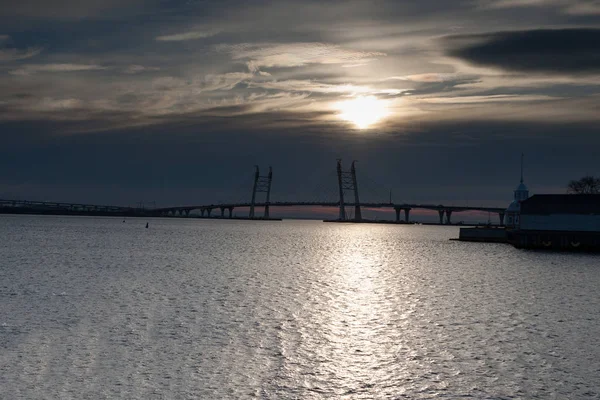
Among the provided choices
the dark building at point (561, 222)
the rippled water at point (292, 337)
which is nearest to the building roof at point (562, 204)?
the dark building at point (561, 222)

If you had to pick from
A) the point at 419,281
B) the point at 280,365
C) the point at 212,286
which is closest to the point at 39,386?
the point at 280,365

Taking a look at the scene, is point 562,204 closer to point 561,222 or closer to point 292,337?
point 561,222

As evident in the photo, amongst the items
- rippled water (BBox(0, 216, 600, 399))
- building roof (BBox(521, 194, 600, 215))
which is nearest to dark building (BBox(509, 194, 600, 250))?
building roof (BBox(521, 194, 600, 215))

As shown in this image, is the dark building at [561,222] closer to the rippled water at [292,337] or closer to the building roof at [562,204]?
the building roof at [562,204]

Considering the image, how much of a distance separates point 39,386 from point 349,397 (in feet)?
28.3

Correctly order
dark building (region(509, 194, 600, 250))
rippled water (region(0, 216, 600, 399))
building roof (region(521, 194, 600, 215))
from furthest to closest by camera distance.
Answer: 1. dark building (region(509, 194, 600, 250))
2. building roof (region(521, 194, 600, 215))
3. rippled water (region(0, 216, 600, 399))

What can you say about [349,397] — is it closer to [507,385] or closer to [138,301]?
[507,385]

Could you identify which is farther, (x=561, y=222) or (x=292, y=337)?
(x=561, y=222)

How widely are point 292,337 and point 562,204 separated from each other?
82738mm

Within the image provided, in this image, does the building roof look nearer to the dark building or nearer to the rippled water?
the dark building

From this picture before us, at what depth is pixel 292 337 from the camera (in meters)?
28.8

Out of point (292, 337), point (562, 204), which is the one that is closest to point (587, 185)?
point (562, 204)

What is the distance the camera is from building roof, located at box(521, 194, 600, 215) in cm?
10106

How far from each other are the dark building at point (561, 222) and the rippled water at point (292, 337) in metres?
46.5
